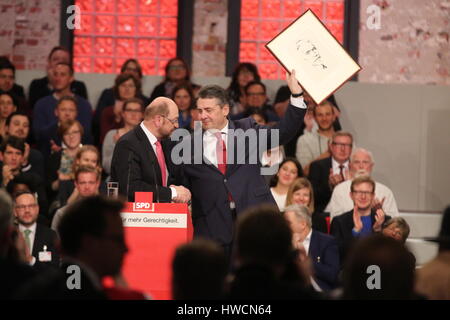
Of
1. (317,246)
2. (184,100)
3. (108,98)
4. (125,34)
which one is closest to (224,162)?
(317,246)

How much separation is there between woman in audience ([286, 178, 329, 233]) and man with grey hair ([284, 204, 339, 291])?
85cm

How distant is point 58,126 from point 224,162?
3097 mm

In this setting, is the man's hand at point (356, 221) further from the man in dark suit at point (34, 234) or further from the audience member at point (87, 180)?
the man in dark suit at point (34, 234)

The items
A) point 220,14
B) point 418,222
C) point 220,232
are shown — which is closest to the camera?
point 220,232

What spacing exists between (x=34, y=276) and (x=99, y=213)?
0.29 metres

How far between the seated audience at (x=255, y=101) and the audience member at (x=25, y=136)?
1855mm

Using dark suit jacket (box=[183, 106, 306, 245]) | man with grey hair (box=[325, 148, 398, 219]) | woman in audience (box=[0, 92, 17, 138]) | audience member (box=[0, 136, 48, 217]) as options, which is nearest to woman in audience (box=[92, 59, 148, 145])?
woman in audience (box=[0, 92, 17, 138])

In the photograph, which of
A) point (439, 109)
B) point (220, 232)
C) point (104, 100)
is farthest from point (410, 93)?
point (220, 232)

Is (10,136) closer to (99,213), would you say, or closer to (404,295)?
(99,213)

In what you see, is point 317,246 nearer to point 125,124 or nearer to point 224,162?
point 224,162

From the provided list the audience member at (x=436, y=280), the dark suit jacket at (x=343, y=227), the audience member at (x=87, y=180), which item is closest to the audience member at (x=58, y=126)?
the audience member at (x=87, y=180)

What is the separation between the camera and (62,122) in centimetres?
802

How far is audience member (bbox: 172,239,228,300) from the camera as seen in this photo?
2828 millimetres

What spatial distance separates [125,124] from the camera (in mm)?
8133
